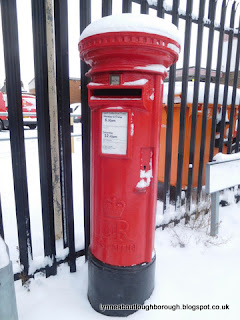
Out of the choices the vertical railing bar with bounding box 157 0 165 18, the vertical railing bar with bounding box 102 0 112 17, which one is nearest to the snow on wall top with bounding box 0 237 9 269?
the vertical railing bar with bounding box 102 0 112 17

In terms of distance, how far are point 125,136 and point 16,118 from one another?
0.79m

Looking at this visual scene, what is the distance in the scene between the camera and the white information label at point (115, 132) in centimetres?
137

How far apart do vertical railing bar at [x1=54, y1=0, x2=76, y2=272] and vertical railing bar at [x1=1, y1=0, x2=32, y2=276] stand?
0.28 m

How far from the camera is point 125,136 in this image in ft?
4.52

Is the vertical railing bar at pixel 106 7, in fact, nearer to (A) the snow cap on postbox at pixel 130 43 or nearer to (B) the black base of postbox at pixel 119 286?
(A) the snow cap on postbox at pixel 130 43

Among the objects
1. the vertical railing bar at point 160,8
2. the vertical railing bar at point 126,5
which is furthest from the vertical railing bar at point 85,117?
the vertical railing bar at point 160,8

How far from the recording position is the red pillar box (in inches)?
49.0

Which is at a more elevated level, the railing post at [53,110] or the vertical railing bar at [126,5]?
the vertical railing bar at [126,5]

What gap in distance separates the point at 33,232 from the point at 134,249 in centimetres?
138

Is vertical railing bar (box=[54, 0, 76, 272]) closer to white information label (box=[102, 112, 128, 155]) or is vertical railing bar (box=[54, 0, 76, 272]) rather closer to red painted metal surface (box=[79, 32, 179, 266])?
red painted metal surface (box=[79, 32, 179, 266])

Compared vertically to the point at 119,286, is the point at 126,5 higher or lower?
higher

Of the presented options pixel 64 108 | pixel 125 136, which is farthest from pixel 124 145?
pixel 64 108

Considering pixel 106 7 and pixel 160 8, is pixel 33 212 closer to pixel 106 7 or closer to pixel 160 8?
pixel 106 7

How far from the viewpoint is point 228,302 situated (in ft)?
5.77
